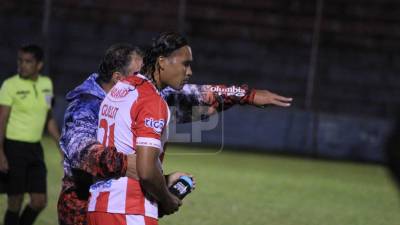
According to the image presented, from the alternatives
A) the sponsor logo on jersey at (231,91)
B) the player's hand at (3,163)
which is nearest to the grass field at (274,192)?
the player's hand at (3,163)

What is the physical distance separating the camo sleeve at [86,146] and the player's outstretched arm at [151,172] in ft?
0.57

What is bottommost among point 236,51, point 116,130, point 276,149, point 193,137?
point 276,149

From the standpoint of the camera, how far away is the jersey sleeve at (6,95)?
8492 mm

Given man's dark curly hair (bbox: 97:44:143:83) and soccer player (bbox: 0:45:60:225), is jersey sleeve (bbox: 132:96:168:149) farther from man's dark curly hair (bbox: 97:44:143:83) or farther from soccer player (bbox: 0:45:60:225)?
soccer player (bbox: 0:45:60:225)

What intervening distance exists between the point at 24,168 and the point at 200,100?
348 centimetres

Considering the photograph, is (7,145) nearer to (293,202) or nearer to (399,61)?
(293,202)

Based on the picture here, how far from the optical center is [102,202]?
453 cm

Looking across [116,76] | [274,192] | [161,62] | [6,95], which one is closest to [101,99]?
[116,76]

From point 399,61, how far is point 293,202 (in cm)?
1004

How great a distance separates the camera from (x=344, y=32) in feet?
73.0

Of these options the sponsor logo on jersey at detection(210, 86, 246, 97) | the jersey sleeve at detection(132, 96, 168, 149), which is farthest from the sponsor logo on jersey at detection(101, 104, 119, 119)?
the sponsor logo on jersey at detection(210, 86, 246, 97)

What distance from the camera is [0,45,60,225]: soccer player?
27.2 feet

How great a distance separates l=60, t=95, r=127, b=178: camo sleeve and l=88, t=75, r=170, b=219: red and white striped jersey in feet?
0.23

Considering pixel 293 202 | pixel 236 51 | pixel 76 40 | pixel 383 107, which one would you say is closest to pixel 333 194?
pixel 293 202
